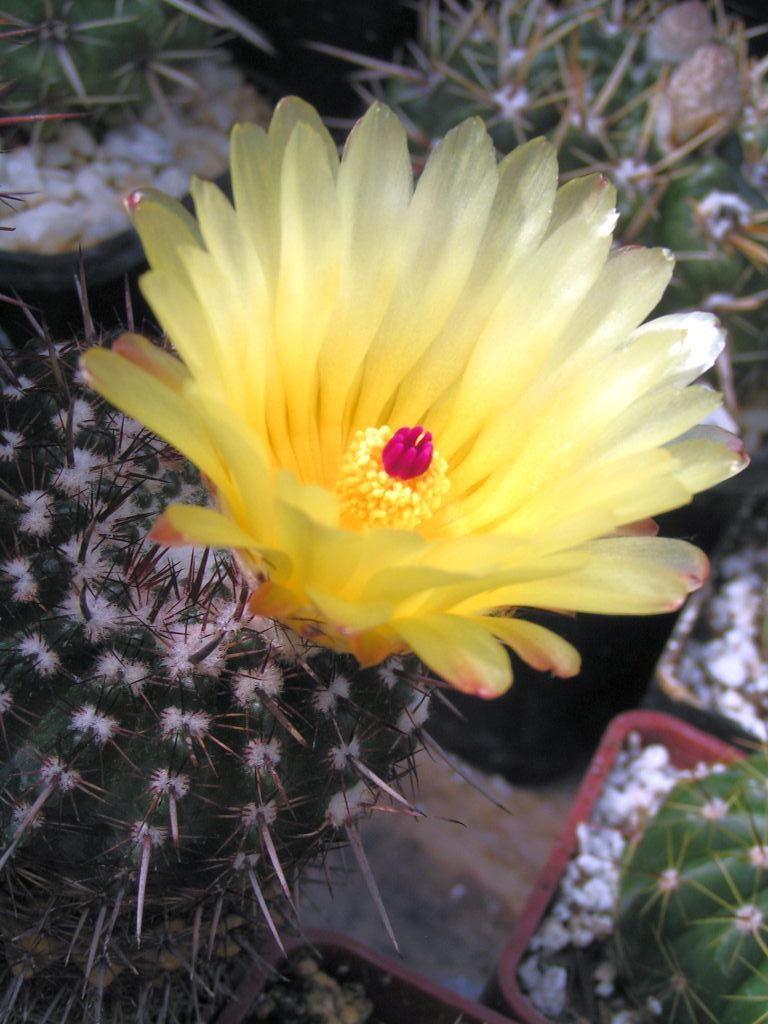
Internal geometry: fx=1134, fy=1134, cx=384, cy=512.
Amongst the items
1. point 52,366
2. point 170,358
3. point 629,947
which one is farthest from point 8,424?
point 629,947

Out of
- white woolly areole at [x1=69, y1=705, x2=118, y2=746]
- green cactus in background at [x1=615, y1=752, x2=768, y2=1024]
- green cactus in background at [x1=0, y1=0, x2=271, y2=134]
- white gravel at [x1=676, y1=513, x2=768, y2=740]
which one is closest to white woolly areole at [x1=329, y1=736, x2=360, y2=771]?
white woolly areole at [x1=69, y1=705, x2=118, y2=746]

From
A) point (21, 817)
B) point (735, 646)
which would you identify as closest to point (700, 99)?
point (735, 646)

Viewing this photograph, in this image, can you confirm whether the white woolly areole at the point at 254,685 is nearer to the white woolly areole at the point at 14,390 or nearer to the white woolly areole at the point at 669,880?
the white woolly areole at the point at 14,390

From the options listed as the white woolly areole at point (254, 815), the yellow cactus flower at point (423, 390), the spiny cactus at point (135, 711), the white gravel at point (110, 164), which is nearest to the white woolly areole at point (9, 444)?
the spiny cactus at point (135, 711)

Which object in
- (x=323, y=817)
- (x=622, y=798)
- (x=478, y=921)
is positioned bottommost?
(x=478, y=921)

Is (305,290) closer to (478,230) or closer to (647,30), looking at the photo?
(478,230)

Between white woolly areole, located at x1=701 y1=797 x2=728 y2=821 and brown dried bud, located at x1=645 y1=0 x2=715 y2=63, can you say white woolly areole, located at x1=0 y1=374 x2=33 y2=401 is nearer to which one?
white woolly areole, located at x1=701 y1=797 x2=728 y2=821

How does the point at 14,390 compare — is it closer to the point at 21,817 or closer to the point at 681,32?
the point at 21,817
